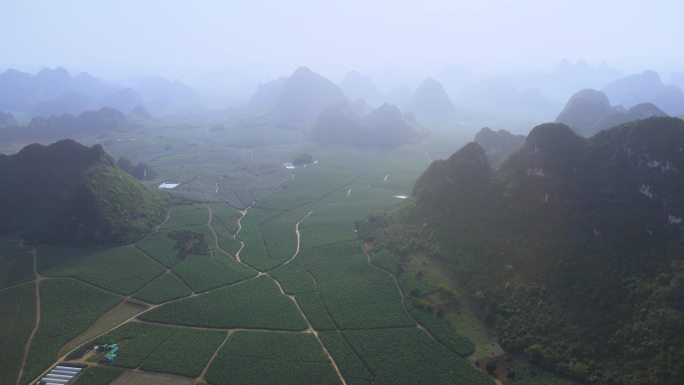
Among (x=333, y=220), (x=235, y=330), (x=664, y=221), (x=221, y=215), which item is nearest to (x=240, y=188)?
(x=221, y=215)

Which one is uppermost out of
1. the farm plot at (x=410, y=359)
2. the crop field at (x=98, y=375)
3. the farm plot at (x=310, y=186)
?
the farm plot at (x=310, y=186)

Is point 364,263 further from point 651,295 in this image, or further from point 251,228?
point 651,295

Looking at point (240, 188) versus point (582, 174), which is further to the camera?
point (240, 188)

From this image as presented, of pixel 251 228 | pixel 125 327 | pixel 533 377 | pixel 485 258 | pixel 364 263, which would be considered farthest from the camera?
pixel 251 228

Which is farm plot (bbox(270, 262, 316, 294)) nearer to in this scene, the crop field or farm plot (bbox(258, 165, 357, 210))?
the crop field

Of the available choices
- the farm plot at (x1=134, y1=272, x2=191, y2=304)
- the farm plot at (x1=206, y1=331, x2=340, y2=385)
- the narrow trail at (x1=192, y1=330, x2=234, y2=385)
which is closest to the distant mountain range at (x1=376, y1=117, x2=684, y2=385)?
the farm plot at (x1=206, y1=331, x2=340, y2=385)

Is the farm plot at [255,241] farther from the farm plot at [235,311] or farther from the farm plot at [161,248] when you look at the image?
the farm plot at [161,248]

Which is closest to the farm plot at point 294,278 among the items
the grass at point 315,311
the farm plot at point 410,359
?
the grass at point 315,311
